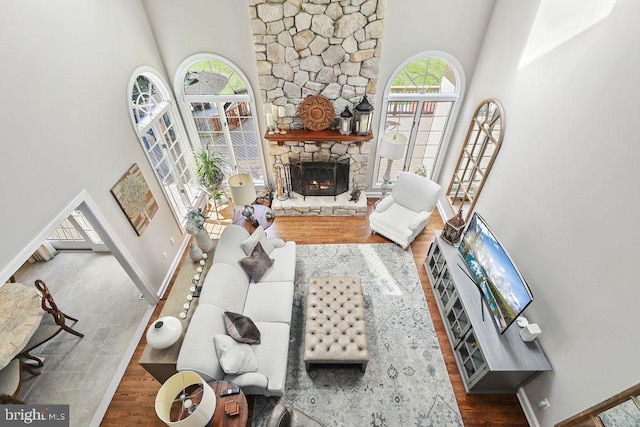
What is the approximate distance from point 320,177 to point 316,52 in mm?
2043

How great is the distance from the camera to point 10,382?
301cm

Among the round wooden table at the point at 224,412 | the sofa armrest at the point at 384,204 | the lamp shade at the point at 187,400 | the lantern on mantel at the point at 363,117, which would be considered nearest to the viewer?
the lamp shade at the point at 187,400

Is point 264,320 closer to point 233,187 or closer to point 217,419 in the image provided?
point 217,419

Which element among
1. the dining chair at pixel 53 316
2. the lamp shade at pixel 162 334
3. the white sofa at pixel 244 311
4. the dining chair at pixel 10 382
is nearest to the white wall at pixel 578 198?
the white sofa at pixel 244 311

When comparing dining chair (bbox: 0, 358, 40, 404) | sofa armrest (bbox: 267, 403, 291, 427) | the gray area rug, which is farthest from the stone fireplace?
dining chair (bbox: 0, 358, 40, 404)

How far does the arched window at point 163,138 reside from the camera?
4.20 meters

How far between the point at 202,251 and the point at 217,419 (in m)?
1.97

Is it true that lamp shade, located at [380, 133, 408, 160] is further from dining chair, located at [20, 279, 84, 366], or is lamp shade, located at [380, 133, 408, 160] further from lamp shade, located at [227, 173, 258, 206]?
dining chair, located at [20, 279, 84, 366]

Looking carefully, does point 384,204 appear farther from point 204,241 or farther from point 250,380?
point 250,380

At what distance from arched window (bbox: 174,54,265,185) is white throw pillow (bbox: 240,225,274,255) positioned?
81.7 inches

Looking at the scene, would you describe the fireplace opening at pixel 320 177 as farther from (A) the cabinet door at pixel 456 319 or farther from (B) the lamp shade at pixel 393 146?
(A) the cabinet door at pixel 456 319

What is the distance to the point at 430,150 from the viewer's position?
5.71 meters

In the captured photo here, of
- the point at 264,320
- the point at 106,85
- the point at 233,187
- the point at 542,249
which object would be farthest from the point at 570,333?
the point at 106,85

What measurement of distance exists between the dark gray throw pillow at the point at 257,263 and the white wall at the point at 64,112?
1.41 metres
